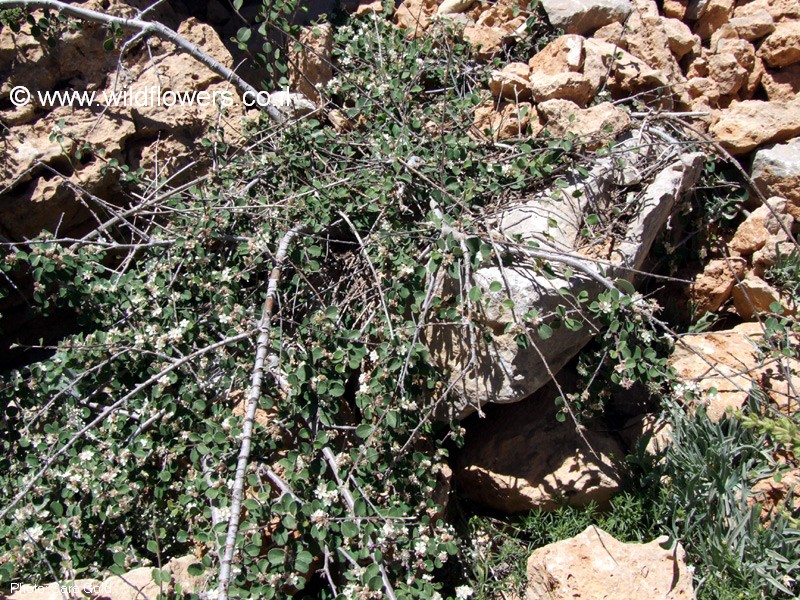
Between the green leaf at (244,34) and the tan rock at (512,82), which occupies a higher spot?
the green leaf at (244,34)

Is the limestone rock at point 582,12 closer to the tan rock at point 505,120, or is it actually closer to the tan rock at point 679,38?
the tan rock at point 679,38

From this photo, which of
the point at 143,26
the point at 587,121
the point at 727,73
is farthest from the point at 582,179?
the point at 143,26

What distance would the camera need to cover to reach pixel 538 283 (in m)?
2.62

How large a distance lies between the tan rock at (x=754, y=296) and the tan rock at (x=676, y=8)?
165 cm

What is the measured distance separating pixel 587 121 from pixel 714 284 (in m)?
1.00

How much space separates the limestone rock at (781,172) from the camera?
3.32 metres

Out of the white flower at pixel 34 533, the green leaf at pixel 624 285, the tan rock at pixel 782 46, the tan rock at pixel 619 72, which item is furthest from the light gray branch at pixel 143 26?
the tan rock at pixel 782 46

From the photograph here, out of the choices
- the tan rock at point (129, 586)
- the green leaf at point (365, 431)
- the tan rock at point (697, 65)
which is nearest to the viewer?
the tan rock at point (129, 586)

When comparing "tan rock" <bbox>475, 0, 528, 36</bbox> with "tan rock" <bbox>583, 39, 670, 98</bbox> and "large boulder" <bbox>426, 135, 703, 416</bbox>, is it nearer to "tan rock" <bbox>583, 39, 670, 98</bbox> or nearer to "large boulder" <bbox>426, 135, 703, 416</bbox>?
"tan rock" <bbox>583, 39, 670, 98</bbox>

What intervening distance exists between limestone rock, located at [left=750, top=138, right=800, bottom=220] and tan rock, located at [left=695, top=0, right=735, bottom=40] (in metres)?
0.95

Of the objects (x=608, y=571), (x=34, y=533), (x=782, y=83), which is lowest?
(x=608, y=571)

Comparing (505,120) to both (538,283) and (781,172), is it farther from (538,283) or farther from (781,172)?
(781,172)

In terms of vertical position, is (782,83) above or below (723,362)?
above

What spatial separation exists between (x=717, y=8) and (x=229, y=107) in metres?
2.69
